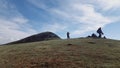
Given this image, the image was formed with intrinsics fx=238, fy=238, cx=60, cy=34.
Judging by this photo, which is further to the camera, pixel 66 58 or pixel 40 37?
pixel 40 37

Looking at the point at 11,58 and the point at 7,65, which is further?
the point at 11,58

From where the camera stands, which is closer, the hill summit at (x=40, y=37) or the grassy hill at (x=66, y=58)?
the grassy hill at (x=66, y=58)

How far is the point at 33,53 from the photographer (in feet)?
180

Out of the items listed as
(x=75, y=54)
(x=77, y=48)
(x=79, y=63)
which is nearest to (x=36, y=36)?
(x=77, y=48)

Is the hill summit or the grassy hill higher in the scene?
the hill summit

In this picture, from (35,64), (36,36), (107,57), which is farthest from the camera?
(36,36)

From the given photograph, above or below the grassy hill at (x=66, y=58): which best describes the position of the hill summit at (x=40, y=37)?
above

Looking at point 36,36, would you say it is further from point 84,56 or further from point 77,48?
point 84,56

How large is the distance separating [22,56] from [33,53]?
11.2 feet

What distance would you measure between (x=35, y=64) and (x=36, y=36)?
193 feet

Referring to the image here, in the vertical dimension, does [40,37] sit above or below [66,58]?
above

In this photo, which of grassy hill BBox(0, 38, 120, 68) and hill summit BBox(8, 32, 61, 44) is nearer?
grassy hill BBox(0, 38, 120, 68)

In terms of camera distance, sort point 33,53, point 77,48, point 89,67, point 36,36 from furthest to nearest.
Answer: point 36,36
point 77,48
point 33,53
point 89,67

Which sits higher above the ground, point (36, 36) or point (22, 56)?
point (36, 36)
